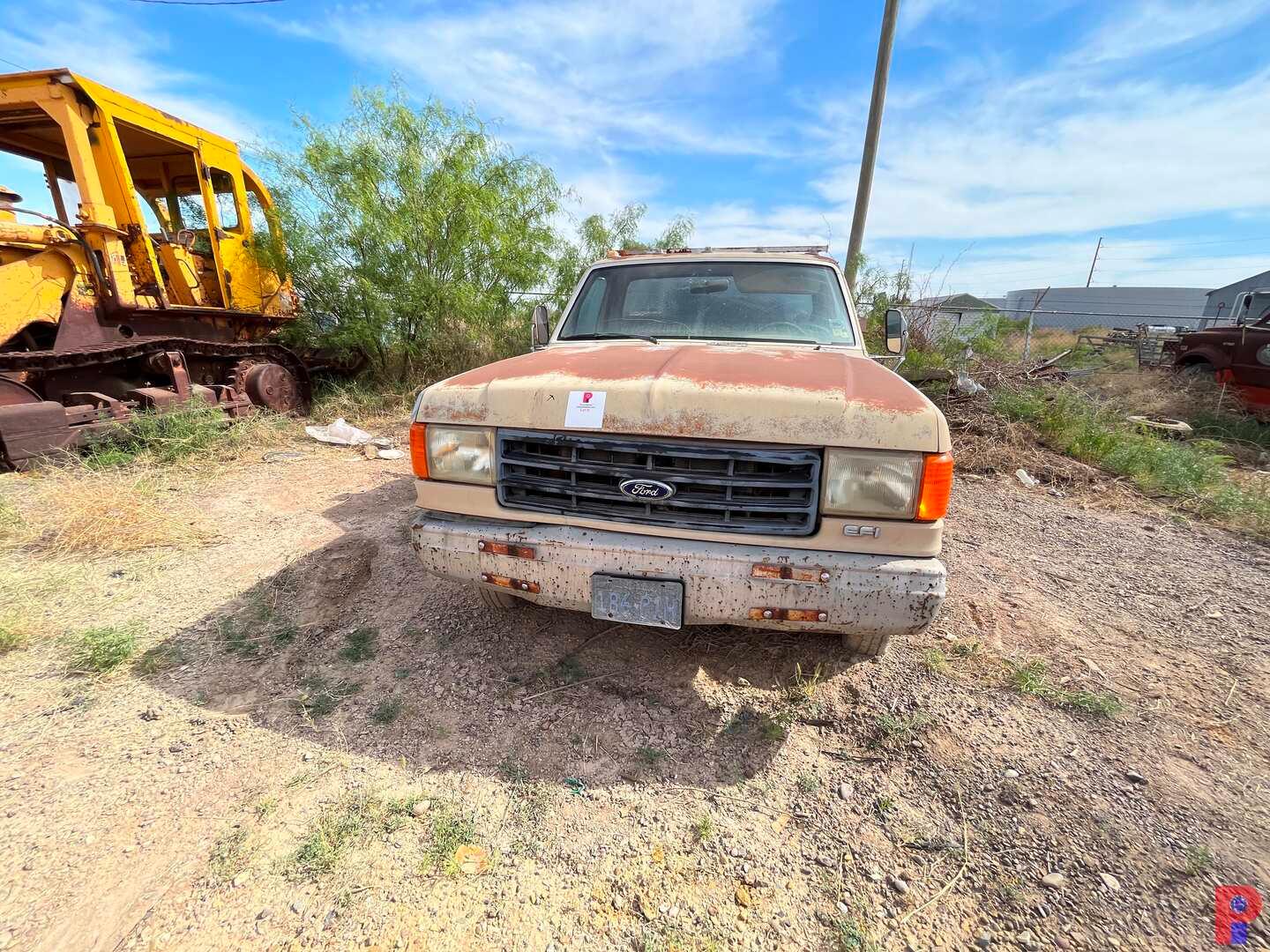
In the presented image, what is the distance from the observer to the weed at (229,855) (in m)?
1.66

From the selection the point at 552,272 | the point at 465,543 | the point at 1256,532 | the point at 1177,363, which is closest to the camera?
the point at 465,543

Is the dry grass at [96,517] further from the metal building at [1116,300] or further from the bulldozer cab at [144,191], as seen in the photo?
the metal building at [1116,300]

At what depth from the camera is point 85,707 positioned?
7.68 ft

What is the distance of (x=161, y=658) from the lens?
2.67 m

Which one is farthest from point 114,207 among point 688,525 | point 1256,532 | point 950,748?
point 1256,532

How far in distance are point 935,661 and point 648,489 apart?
1.78 m

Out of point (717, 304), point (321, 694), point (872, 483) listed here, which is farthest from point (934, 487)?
point (321, 694)

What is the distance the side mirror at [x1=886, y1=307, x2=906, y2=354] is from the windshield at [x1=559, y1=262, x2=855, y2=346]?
61 centimetres

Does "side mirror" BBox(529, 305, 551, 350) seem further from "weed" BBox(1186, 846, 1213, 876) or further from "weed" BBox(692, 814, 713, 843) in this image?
"weed" BBox(1186, 846, 1213, 876)

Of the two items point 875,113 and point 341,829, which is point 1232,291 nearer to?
point 875,113

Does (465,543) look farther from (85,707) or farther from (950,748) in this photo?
(950,748)

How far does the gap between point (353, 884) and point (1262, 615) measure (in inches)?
189

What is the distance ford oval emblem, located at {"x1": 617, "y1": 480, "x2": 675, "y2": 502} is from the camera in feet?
6.82

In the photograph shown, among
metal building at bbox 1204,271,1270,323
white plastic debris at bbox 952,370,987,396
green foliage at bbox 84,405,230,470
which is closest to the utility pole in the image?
white plastic debris at bbox 952,370,987,396
